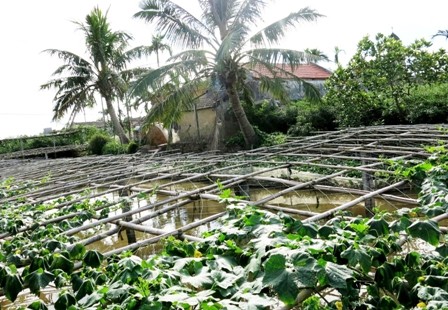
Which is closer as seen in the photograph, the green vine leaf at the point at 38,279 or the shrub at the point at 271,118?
the green vine leaf at the point at 38,279

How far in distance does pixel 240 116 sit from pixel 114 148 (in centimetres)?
930

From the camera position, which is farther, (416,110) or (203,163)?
(416,110)

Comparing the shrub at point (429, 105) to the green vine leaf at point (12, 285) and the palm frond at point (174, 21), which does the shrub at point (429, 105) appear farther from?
the green vine leaf at point (12, 285)

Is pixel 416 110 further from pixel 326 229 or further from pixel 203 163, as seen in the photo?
pixel 326 229

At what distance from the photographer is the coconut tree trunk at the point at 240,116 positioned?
40.0ft

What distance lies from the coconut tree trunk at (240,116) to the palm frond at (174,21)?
5.77 feet

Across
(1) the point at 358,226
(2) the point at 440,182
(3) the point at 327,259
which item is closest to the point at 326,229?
(1) the point at 358,226

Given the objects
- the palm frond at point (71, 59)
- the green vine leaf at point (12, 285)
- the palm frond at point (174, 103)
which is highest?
the palm frond at point (71, 59)

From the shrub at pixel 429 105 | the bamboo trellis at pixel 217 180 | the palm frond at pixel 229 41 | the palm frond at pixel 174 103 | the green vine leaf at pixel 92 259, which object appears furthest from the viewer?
the shrub at pixel 429 105

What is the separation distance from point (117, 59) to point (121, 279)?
57.2 ft

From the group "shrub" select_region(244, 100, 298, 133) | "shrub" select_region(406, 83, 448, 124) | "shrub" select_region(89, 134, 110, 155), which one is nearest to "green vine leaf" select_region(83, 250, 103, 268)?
"shrub" select_region(406, 83, 448, 124)

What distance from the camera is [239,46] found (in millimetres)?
11344

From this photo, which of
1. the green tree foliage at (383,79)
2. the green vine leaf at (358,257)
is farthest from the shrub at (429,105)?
the green vine leaf at (358,257)

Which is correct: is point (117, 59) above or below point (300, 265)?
above
